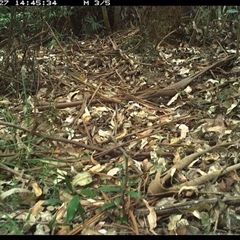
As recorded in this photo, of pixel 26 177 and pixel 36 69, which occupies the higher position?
pixel 36 69

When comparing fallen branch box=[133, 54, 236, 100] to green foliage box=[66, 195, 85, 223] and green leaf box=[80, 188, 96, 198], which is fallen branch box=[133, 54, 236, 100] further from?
green foliage box=[66, 195, 85, 223]

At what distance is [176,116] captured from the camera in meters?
2.53

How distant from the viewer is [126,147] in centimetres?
224

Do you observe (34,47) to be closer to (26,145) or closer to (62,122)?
(62,122)

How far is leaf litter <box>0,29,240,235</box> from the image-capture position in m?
1.68

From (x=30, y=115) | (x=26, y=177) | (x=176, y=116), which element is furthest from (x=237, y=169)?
(x=30, y=115)

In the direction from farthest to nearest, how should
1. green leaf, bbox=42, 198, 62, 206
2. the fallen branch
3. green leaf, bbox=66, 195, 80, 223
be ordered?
the fallen branch, green leaf, bbox=42, 198, 62, 206, green leaf, bbox=66, 195, 80, 223

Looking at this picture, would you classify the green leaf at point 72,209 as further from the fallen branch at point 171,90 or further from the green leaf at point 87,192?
the fallen branch at point 171,90

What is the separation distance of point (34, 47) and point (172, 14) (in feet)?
4.16

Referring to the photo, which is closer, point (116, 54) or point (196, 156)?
point (196, 156)

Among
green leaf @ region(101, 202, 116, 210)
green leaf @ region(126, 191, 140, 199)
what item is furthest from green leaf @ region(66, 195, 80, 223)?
green leaf @ region(126, 191, 140, 199)

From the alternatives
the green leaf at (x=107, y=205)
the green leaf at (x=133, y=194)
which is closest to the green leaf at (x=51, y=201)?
the green leaf at (x=107, y=205)

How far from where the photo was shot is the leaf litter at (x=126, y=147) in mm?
1676

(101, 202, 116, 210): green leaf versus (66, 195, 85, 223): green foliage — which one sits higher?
(66, 195, 85, 223): green foliage
